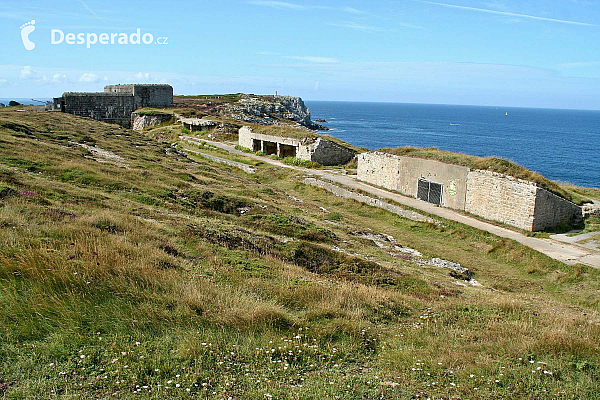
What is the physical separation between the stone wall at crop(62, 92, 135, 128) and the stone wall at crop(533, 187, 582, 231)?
171ft

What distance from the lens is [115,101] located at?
60.4 metres

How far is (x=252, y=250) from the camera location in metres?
10.5

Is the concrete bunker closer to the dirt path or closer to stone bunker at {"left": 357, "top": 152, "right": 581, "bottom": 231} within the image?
the dirt path

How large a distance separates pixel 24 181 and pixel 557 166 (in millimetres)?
71418

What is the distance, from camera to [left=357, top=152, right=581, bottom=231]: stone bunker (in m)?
19.7

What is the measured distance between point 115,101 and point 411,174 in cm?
4801

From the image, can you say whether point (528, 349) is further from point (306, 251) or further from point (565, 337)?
point (306, 251)

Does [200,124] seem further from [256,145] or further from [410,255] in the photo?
[410,255]

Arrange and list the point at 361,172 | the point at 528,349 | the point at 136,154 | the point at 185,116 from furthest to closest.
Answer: the point at 185,116 < the point at 361,172 < the point at 136,154 < the point at 528,349

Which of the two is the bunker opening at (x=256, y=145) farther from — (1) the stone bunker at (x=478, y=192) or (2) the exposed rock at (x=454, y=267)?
(2) the exposed rock at (x=454, y=267)

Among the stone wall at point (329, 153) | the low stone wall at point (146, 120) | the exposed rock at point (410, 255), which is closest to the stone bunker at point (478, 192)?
the exposed rock at point (410, 255)

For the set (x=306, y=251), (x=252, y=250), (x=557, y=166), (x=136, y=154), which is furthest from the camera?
(x=557, y=166)

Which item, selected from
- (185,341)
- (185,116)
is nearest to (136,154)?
(185,341)

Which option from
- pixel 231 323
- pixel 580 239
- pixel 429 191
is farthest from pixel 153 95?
pixel 231 323
